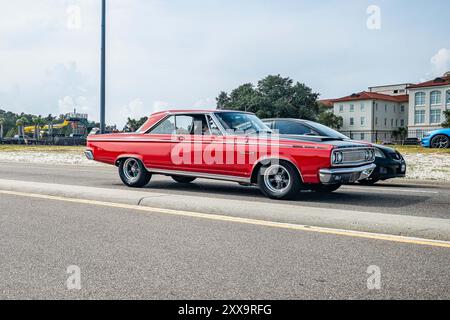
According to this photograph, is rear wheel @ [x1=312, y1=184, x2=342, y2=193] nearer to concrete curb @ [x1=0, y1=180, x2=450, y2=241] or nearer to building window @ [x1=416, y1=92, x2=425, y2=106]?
concrete curb @ [x1=0, y1=180, x2=450, y2=241]

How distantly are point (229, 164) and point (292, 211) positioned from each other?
272cm

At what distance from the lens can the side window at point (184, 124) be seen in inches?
390

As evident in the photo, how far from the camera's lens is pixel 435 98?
87312 mm

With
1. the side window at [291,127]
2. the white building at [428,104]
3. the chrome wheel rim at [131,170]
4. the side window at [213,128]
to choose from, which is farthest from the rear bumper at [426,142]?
the white building at [428,104]

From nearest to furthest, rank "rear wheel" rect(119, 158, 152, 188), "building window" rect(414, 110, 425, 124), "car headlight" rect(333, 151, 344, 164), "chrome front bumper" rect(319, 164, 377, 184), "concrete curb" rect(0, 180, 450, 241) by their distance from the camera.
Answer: "concrete curb" rect(0, 180, 450, 241), "chrome front bumper" rect(319, 164, 377, 184), "car headlight" rect(333, 151, 344, 164), "rear wheel" rect(119, 158, 152, 188), "building window" rect(414, 110, 425, 124)

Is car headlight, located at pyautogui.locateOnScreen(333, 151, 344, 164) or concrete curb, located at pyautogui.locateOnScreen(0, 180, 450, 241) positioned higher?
car headlight, located at pyautogui.locateOnScreen(333, 151, 344, 164)

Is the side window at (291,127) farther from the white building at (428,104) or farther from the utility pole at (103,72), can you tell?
the white building at (428,104)

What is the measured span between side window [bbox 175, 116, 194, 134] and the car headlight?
305cm

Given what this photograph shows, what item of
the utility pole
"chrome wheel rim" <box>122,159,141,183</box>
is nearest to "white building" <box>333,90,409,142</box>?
the utility pole

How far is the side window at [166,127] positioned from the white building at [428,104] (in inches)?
3321

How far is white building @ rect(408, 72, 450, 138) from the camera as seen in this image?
8612 centimetres

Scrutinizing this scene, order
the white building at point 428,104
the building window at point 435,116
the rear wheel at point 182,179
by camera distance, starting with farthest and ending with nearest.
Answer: the building window at point 435,116
the white building at point 428,104
the rear wheel at point 182,179
